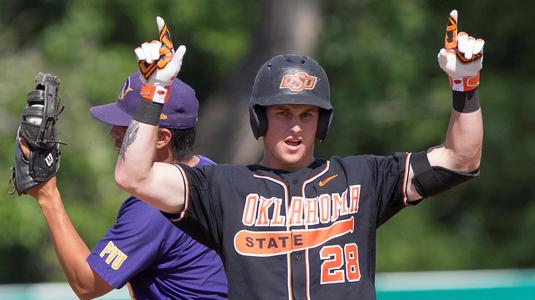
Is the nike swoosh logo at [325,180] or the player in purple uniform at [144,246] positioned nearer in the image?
the nike swoosh logo at [325,180]

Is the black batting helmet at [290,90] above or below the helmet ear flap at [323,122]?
above

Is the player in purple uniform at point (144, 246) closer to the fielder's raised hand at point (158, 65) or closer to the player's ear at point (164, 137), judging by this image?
the player's ear at point (164, 137)

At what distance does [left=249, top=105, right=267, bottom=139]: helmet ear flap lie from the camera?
4184 millimetres

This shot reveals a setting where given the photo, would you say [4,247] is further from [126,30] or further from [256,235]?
[256,235]

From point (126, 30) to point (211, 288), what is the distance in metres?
11.4

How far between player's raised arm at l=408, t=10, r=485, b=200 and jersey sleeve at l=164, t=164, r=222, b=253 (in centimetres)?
73

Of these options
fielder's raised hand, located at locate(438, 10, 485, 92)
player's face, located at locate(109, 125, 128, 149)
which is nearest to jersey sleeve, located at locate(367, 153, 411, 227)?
fielder's raised hand, located at locate(438, 10, 485, 92)

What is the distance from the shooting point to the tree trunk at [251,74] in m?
13.2

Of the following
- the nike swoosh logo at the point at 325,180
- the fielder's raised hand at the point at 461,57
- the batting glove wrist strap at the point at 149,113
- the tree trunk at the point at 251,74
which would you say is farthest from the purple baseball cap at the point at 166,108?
the tree trunk at the point at 251,74

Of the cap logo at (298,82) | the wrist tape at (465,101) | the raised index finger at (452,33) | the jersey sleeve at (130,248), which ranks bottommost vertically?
the jersey sleeve at (130,248)

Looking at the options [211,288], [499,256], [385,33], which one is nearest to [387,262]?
[499,256]

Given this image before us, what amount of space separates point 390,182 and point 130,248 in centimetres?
107

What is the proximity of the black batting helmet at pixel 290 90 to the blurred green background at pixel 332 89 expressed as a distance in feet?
29.1

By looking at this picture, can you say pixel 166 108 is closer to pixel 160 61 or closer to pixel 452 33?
pixel 160 61
